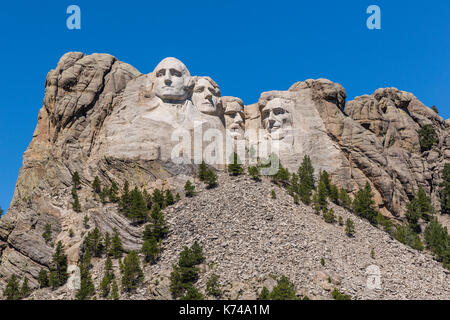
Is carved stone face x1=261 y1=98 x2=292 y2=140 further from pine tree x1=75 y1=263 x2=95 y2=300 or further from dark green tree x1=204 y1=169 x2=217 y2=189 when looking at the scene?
pine tree x1=75 y1=263 x2=95 y2=300

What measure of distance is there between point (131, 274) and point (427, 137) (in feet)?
84.9

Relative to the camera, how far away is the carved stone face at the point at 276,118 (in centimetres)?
5959

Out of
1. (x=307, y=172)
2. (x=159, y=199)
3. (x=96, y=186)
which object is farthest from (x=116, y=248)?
(x=307, y=172)

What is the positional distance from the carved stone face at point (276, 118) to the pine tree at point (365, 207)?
7553 mm

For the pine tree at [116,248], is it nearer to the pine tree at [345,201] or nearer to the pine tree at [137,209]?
the pine tree at [137,209]

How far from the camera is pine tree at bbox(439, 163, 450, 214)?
58.0 metres

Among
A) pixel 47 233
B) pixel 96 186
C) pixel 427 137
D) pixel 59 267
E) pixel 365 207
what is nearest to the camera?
pixel 59 267

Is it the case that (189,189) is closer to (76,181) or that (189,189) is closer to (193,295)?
(76,181)

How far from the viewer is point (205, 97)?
58094 mm

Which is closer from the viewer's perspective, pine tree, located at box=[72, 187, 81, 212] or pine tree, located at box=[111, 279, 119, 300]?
pine tree, located at box=[111, 279, 119, 300]

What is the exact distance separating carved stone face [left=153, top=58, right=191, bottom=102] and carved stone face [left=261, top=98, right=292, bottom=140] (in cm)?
636

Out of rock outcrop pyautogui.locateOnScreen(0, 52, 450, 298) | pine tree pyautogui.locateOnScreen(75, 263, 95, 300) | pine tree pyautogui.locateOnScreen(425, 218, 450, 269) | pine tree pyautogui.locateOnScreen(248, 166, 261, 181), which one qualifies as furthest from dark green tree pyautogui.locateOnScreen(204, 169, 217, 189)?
pine tree pyautogui.locateOnScreen(425, 218, 450, 269)

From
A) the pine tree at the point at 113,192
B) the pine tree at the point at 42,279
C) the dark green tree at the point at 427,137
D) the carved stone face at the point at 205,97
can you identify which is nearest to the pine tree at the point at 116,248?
the pine tree at the point at 42,279
